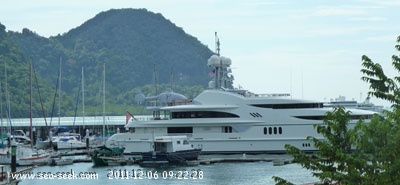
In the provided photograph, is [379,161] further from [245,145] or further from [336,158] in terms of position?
[245,145]

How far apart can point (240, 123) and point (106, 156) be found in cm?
961

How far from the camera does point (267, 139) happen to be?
194 feet

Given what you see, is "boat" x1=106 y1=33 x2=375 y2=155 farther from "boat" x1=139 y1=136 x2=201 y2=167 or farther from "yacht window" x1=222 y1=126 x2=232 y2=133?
"boat" x1=139 y1=136 x2=201 y2=167

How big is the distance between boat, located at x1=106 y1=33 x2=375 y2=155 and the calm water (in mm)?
5086

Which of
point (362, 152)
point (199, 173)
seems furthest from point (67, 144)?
point (362, 152)

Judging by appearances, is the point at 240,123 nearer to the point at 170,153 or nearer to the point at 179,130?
the point at 179,130

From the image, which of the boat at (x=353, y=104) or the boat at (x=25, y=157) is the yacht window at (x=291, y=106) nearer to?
the boat at (x=25, y=157)

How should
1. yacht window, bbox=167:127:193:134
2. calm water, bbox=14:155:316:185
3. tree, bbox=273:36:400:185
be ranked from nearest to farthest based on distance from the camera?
tree, bbox=273:36:400:185, calm water, bbox=14:155:316:185, yacht window, bbox=167:127:193:134

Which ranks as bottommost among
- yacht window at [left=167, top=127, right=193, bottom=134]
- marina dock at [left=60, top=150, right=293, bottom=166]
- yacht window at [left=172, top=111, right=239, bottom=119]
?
marina dock at [left=60, top=150, right=293, bottom=166]

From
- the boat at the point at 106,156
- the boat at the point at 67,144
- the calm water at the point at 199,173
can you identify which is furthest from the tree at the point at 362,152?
the boat at the point at 67,144

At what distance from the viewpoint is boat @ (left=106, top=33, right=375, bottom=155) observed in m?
58.7

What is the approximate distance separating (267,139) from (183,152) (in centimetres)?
773

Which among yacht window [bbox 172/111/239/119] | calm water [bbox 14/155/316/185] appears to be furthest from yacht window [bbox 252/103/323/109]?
calm water [bbox 14/155/316/185]

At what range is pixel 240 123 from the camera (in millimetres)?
59156
